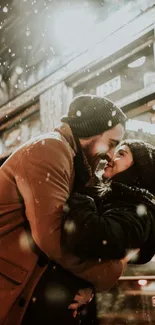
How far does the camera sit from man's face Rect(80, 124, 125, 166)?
112 inches

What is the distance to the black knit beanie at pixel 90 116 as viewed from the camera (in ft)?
9.07

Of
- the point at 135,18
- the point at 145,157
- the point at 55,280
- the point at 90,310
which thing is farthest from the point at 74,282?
the point at 135,18

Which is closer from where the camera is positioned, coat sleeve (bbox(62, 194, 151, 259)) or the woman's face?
coat sleeve (bbox(62, 194, 151, 259))

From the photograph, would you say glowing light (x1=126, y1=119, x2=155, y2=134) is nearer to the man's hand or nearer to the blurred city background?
the blurred city background

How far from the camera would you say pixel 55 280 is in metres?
2.38

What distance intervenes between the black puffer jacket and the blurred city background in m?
1.79

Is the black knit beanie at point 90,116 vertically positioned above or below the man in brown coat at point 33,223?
above

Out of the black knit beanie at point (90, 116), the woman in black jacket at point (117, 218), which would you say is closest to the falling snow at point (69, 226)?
the woman in black jacket at point (117, 218)

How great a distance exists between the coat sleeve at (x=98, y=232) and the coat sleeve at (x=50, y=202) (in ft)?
0.25

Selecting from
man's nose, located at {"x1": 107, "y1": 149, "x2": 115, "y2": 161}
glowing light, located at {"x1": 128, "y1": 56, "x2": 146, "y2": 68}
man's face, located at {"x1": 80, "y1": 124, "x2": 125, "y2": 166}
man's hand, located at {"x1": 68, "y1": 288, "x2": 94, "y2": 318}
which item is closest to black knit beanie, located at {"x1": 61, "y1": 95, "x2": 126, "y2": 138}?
man's face, located at {"x1": 80, "y1": 124, "x2": 125, "y2": 166}

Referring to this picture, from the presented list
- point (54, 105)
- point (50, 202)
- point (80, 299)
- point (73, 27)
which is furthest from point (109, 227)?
point (73, 27)

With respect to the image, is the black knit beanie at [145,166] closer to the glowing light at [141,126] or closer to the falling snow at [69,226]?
the falling snow at [69,226]

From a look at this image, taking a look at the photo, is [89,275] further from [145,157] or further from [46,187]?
[145,157]

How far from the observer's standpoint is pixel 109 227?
2135 mm
